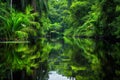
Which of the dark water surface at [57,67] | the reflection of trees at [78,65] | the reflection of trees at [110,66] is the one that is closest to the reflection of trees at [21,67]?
the dark water surface at [57,67]

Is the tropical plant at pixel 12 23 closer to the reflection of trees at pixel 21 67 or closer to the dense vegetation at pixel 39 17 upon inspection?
the dense vegetation at pixel 39 17

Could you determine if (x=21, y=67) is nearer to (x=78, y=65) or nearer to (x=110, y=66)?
(x=78, y=65)

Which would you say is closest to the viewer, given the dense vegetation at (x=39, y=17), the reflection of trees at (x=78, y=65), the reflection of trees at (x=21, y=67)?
the reflection of trees at (x=21, y=67)

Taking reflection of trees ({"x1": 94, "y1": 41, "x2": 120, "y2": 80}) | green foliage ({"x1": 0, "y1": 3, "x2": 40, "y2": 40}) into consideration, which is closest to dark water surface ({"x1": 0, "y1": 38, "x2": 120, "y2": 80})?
reflection of trees ({"x1": 94, "y1": 41, "x2": 120, "y2": 80})

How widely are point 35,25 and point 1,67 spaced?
15.8m

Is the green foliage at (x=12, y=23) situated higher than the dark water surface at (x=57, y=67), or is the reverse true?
the green foliage at (x=12, y=23)

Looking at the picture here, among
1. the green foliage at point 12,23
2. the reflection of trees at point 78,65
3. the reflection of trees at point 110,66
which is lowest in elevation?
the reflection of trees at point 78,65

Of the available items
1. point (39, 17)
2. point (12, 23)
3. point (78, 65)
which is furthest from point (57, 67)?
point (39, 17)

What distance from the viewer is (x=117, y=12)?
2284 cm

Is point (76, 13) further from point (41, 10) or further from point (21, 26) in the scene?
point (21, 26)

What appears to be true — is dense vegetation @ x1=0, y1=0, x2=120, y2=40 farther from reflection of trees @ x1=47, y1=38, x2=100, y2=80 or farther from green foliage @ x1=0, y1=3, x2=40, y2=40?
reflection of trees @ x1=47, y1=38, x2=100, y2=80

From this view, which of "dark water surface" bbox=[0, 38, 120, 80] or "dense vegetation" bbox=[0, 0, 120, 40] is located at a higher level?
"dense vegetation" bbox=[0, 0, 120, 40]

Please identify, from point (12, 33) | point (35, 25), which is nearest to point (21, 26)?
point (12, 33)

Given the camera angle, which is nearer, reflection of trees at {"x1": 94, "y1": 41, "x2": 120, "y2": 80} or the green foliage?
reflection of trees at {"x1": 94, "y1": 41, "x2": 120, "y2": 80}
